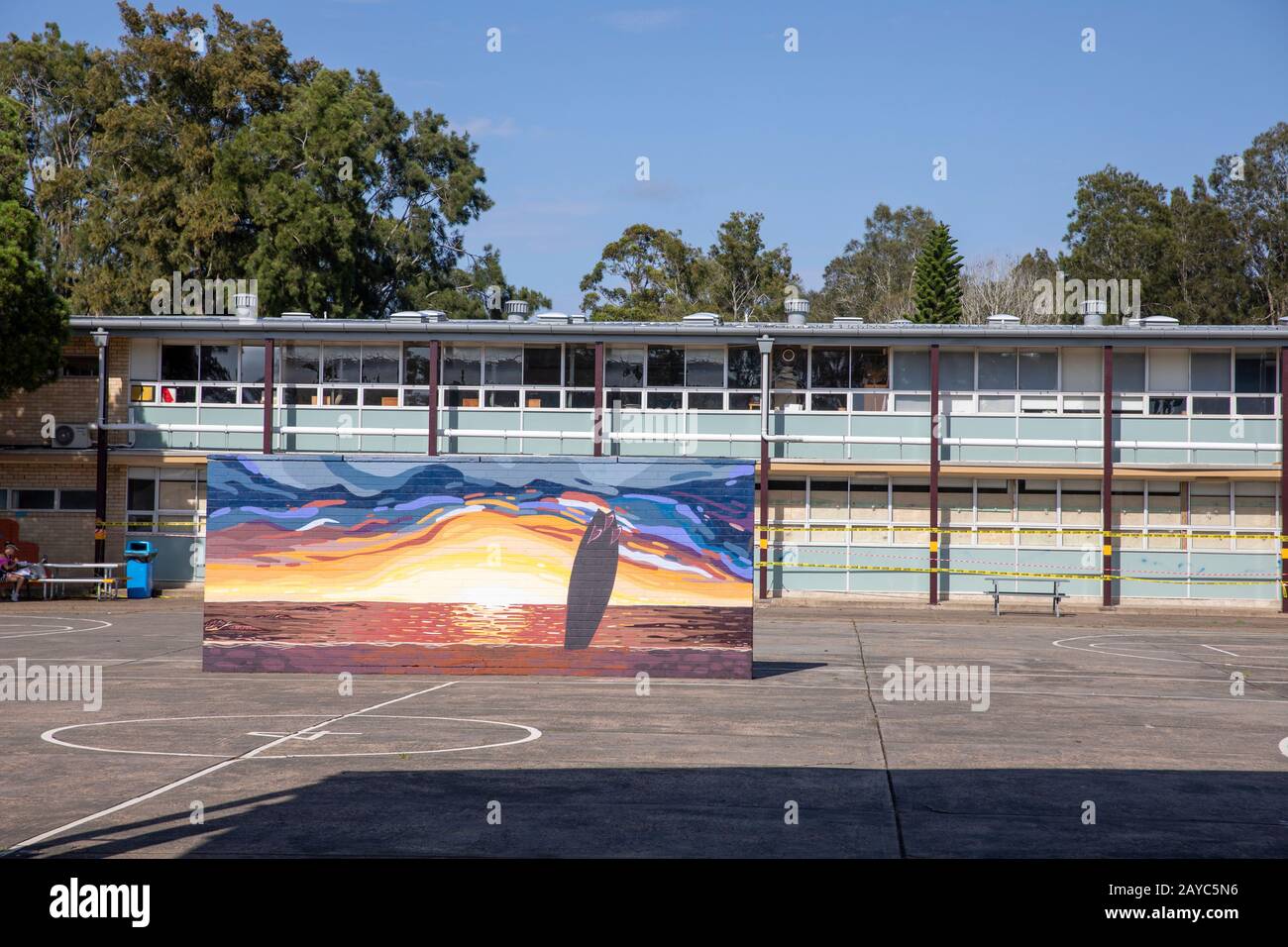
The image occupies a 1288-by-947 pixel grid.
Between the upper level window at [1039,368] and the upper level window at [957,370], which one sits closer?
the upper level window at [1039,368]

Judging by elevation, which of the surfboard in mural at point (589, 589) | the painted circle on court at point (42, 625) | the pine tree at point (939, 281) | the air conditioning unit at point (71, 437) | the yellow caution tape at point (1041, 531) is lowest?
the painted circle on court at point (42, 625)

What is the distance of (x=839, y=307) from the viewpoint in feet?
288

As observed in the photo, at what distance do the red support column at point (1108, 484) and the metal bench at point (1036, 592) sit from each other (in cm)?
100

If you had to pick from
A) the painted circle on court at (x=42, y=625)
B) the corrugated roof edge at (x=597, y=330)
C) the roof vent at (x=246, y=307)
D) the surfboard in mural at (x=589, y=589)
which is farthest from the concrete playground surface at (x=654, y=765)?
the roof vent at (x=246, y=307)

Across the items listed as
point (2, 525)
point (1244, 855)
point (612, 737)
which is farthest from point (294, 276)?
point (1244, 855)

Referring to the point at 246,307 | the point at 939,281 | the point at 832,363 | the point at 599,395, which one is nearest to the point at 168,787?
the point at 599,395

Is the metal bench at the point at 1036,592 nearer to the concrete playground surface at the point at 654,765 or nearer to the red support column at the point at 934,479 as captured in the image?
the red support column at the point at 934,479

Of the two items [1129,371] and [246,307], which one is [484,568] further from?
[1129,371]

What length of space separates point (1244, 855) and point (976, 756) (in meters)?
3.81

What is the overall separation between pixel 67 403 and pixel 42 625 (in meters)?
11.3

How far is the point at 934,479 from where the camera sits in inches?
1313

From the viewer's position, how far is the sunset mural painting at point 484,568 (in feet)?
59.9

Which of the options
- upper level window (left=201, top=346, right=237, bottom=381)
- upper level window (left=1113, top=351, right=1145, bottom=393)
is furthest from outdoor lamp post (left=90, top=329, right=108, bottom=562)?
upper level window (left=1113, top=351, right=1145, bottom=393)

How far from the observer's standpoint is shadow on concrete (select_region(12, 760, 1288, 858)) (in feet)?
27.9
